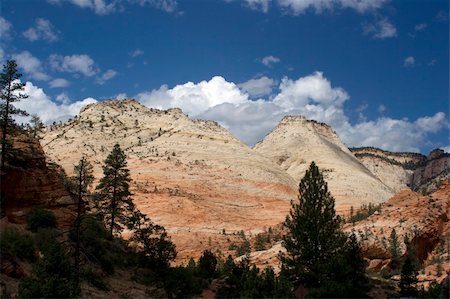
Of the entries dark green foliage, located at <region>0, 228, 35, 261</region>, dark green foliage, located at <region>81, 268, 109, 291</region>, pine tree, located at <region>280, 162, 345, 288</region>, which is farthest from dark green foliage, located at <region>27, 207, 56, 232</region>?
pine tree, located at <region>280, 162, 345, 288</region>

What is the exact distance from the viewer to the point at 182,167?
250 ft

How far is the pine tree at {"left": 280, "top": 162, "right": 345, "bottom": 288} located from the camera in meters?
27.5

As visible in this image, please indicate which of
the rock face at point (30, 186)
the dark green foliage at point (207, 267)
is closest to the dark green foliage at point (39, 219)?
the rock face at point (30, 186)

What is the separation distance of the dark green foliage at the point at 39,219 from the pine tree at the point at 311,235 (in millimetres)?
13536

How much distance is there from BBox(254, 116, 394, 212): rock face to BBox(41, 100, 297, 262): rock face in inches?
460

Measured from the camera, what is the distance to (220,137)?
96500 millimetres

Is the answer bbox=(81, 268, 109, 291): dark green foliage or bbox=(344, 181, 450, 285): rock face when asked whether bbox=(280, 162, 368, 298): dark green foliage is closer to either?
bbox=(344, 181, 450, 285): rock face

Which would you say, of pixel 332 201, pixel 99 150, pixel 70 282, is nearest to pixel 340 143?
pixel 99 150

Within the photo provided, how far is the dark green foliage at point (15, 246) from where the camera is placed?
21.8 metres

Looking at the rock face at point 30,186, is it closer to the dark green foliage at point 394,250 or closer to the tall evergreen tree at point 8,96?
the tall evergreen tree at point 8,96

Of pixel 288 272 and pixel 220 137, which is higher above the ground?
pixel 220 137

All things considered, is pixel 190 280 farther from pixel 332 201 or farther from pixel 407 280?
pixel 407 280

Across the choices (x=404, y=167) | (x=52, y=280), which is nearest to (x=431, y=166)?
(x=404, y=167)

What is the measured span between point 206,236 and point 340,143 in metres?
95.3
